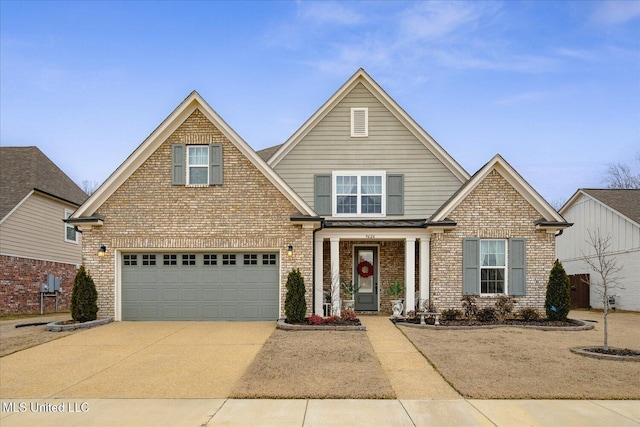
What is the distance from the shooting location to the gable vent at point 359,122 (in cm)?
1853

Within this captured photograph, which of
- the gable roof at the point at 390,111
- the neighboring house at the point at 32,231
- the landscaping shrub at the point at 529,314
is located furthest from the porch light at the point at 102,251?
the landscaping shrub at the point at 529,314

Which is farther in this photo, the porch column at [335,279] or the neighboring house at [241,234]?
the porch column at [335,279]

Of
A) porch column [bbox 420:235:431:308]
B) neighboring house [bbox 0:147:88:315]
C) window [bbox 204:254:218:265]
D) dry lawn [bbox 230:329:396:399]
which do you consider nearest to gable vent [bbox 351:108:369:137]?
porch column [bbox 420:235:431:308]

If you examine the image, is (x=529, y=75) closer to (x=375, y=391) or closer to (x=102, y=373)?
(x=375, y=391)

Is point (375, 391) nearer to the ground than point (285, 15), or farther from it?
nearer to the ground

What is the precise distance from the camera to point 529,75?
20.3 m

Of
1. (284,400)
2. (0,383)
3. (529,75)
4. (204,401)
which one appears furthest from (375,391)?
(529,75)

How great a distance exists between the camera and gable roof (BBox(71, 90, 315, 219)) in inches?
622

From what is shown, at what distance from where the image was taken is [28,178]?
2378cm

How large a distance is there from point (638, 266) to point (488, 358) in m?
15.1

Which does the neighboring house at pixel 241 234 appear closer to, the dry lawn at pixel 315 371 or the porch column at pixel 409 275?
the porch column at pixel 409 275

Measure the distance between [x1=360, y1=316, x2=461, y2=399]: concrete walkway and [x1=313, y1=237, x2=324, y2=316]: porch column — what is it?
2.84 m

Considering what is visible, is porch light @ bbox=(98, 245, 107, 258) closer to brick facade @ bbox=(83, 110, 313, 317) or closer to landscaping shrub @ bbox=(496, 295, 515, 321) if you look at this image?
brick facade @ bbox=(83, 110, 313, 317)

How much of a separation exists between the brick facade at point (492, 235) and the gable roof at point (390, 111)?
6.79ft
